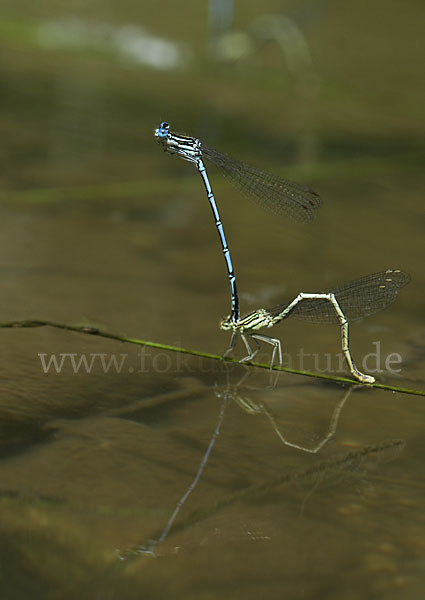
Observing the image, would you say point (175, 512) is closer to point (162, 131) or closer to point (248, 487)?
point (248, 487)

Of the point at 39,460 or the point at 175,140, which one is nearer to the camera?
the point at 39,460

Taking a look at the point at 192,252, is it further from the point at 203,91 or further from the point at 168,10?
the point at 168,10

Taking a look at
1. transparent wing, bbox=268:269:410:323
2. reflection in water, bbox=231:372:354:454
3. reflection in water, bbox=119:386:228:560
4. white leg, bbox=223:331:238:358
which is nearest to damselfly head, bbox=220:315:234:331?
white leg, bbox=223:331:238:358

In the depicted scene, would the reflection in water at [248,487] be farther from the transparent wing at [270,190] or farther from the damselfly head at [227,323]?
the transparent wing at [270,190]

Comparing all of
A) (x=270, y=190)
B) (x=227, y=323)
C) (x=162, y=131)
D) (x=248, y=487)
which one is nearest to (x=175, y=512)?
(x=248, y=487)

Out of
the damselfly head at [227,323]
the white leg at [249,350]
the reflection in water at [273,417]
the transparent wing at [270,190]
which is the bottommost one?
the reflection in water at [273,417]

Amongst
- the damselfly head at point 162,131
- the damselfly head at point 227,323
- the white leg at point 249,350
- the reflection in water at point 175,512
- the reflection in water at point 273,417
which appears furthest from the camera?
the damselfly head at point 162,131

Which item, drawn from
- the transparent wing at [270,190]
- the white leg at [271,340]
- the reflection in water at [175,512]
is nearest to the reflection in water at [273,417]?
the reflection in water at [175,512]

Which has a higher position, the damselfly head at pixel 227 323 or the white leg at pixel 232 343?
the damselfly head at pixel 227 323

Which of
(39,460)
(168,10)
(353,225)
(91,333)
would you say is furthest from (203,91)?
(39,460)
